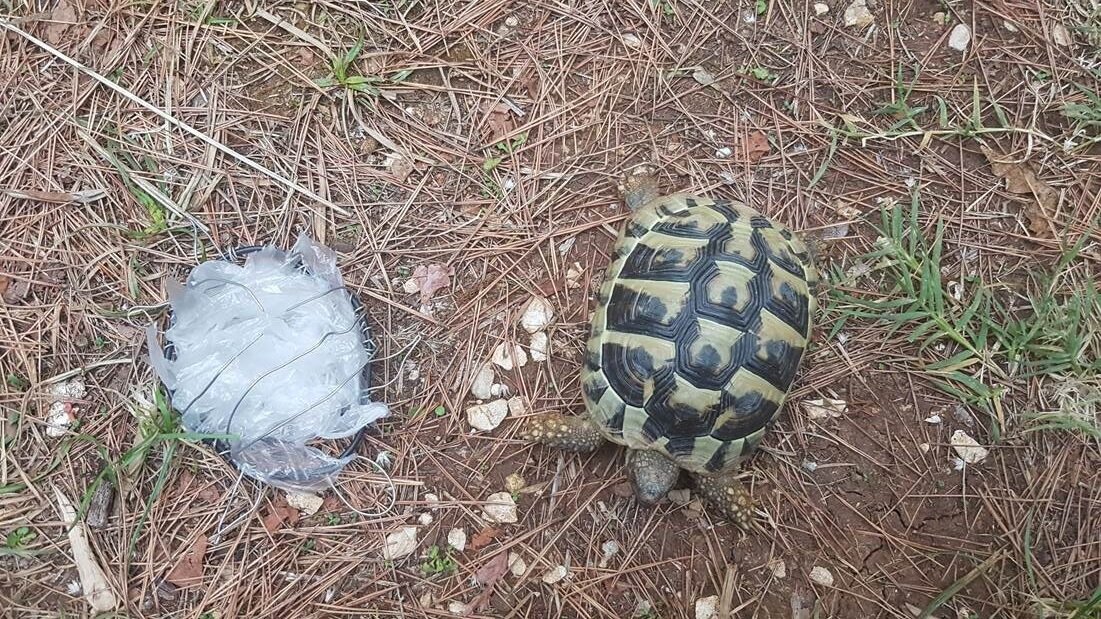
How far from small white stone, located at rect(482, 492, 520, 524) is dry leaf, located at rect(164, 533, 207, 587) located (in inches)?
35.0

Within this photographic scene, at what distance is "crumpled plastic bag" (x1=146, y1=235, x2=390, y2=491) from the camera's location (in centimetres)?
212

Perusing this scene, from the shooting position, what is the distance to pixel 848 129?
2.41m

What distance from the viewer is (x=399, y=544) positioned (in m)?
2.12

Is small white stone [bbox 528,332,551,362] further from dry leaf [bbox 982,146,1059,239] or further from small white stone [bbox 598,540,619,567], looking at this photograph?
dry leaf [bbox 982,146,1059,239]

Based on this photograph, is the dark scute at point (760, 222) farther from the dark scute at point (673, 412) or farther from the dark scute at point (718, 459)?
the dark scute at point (718, 459)

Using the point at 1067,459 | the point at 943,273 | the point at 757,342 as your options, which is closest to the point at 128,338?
the point at 757,342

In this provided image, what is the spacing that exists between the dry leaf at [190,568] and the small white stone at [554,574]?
1.08 meters

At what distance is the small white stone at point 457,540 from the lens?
7.01 feet

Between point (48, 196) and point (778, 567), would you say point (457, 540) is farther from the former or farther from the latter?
point (48, 196)

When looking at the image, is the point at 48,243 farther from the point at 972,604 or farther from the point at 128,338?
the point at 972,604

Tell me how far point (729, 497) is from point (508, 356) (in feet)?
2.81

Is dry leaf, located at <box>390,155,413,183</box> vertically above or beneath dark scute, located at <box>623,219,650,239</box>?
above

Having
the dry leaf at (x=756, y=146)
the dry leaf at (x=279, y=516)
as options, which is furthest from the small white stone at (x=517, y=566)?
the dry leaf at (x=756, y=146)

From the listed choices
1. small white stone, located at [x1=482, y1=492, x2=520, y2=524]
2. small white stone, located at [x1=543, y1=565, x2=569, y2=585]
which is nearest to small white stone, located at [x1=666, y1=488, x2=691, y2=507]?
small white stone, located at [x1=543, y1=565, x2=569, y2=585]
